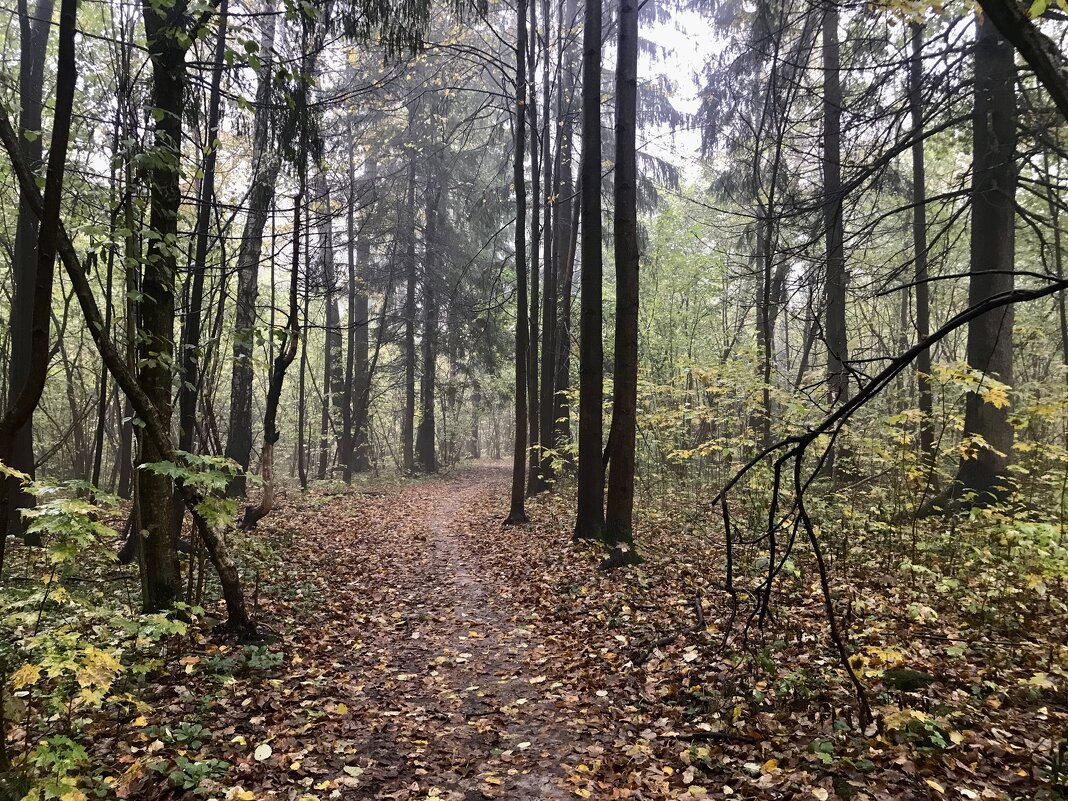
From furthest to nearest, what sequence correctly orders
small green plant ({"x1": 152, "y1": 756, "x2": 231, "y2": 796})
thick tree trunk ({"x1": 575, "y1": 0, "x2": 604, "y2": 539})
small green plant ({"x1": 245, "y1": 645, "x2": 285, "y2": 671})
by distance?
thick tree trunk ({"x1": 575, "y1": 0, "x2": 604, "y2": 539})
small green plant ({"x1": 245, "y1": 645, "x2": 285, "y2": 671})
small green plant ({"x1": 152, "y1": 756, "x2": 231, "y2": 796})

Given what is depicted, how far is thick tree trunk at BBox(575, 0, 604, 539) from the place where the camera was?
8.99 metres

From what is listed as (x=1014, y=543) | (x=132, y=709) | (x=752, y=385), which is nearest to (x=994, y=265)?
(x=752, y=385)

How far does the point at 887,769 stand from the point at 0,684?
493 centimetres

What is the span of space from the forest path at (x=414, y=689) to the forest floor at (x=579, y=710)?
0.8 inches

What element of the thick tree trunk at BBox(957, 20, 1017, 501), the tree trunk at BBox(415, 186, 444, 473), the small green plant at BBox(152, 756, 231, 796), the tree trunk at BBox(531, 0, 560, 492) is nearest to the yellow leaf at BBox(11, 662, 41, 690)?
the small green plant at BBox(152, 756, 231, 796)

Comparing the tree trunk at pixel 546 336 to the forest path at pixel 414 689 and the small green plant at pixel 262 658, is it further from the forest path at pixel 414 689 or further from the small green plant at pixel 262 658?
the small green plant at pixel 262 658

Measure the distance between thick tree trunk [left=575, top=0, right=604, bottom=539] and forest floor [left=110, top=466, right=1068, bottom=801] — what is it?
1941 mm

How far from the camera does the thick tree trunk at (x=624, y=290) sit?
840 cm

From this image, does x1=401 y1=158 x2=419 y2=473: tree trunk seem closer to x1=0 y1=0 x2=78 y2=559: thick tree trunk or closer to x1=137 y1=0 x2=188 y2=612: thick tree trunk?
x1=137 y1=0 x2=188 y2=612: thick tree trunk

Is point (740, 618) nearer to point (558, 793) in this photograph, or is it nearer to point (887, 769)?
point (887, 769)

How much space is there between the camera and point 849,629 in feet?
16.8

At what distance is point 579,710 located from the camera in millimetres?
4582

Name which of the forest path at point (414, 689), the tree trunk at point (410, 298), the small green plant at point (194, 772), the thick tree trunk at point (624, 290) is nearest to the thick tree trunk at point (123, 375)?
the forest path at point (414, 689)

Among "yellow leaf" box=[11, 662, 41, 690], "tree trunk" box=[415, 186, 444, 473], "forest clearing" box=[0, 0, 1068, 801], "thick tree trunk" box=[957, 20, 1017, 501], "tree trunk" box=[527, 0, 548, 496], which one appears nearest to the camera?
"yellow leaf" box=[11, 662, 41, 690]
